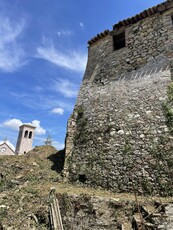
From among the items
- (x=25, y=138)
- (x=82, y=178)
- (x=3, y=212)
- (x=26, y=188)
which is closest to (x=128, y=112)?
(x=82, y=178)

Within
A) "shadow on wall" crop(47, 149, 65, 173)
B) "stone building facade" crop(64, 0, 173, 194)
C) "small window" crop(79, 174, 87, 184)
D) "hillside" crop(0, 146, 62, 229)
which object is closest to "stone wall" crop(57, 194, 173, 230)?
"hillside" crop(0, 146, 62, 229)

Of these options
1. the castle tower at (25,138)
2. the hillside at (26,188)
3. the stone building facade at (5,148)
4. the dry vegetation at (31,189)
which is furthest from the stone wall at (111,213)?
the castle tower at (25,138)

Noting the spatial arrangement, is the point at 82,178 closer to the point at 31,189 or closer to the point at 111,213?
the point at 31,189

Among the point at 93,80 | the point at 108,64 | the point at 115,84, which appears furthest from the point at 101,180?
the point at 108,64

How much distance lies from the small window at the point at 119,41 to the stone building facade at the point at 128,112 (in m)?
0.04

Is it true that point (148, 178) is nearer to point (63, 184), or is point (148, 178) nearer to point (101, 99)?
point (63, 184)

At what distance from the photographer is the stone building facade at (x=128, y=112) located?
5.10 m

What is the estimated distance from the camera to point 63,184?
5.99 meters

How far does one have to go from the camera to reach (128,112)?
6.30 m

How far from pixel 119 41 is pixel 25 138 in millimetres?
37067

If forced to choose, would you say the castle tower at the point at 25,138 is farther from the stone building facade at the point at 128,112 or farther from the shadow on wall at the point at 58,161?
the stone building facade at the point at 128,112

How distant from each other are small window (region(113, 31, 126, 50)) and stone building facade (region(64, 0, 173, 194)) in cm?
4

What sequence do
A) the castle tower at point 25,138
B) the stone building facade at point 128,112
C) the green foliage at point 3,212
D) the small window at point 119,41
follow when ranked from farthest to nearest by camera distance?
the castle tower at point 25,138 → the small window at point 119,41 → the stone building facade at point 128,112 → the green foliage at point 3,212

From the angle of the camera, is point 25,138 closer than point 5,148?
No
